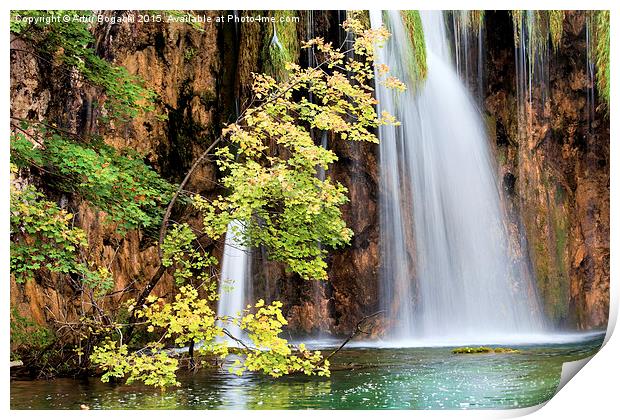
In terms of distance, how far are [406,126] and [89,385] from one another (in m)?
3.52

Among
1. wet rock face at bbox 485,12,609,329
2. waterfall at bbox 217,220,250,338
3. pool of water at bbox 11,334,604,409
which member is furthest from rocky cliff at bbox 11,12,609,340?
pool of water at bbox 11,334,604,409

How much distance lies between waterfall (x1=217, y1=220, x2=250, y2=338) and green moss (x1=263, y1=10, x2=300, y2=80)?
1364 mm

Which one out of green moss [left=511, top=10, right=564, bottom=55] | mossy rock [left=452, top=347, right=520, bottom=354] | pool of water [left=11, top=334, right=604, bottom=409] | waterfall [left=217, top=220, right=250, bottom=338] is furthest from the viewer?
green moss [left=511, top=10, right=564, bottom=55]

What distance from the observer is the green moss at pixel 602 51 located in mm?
6875

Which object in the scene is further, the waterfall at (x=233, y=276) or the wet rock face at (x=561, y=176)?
the wet rock face at (x=561, y=176)

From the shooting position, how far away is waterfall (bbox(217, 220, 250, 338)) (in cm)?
670

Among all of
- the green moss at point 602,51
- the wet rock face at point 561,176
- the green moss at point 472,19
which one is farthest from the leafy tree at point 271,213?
the green moss at point 602,51

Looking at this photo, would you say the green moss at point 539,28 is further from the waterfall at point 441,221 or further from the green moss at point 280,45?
the green moss at point 280,45

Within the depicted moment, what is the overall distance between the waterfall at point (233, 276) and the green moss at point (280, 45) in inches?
53.7

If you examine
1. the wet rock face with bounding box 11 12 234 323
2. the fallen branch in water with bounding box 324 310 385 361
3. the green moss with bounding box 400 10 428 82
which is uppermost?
the green moss with bounding box 400 10 428 82

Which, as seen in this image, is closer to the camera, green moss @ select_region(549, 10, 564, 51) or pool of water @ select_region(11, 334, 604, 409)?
pool of water @ select_region(11, 334, 604, 409)

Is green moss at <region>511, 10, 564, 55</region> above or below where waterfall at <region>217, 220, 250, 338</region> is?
above

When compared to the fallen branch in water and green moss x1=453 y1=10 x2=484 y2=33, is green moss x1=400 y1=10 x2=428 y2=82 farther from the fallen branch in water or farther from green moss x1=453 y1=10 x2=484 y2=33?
the fallen branch in water

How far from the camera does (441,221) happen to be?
7.00 meters
